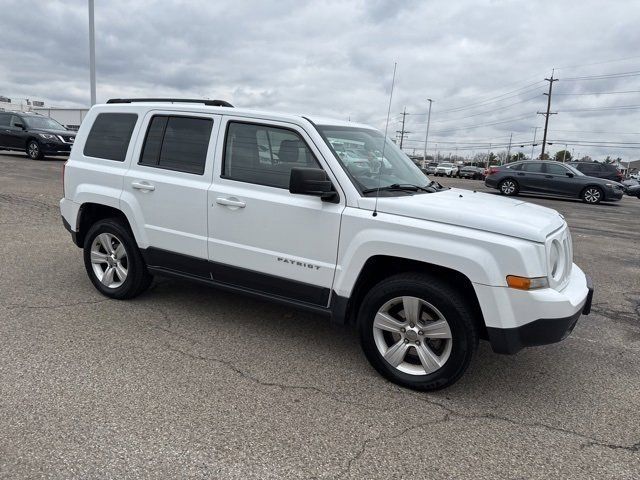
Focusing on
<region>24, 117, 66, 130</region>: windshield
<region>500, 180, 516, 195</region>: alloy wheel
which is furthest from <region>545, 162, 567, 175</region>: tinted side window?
<region>24, 117, 66, 130</region>: windshield

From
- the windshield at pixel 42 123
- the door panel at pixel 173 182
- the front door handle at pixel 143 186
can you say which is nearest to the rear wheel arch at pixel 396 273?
the door panel at pixel 173 182

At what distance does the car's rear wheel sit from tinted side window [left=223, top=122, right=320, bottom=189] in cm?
1719

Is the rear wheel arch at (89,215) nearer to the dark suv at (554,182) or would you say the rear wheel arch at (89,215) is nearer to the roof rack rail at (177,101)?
the roof rack rail at (177,101)

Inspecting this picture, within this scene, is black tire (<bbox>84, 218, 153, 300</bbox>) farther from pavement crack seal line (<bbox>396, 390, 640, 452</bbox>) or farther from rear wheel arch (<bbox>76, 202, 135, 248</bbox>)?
pavement crack seal line (<bbox>396, 390, 640, 452</bbox>)

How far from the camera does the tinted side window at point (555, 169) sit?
18.5m

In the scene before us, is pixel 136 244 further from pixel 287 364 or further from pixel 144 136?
pixel 287 364

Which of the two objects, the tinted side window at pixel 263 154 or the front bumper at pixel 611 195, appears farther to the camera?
the front bumper at pixel 611 195

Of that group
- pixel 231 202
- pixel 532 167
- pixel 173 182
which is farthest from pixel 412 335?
pixel 532 167

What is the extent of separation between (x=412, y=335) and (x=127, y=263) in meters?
2.81

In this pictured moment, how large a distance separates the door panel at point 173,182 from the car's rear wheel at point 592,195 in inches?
683

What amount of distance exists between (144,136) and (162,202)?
0.68 meters

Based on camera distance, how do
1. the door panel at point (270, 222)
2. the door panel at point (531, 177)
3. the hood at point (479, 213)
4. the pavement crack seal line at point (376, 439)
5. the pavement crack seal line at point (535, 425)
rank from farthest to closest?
the door panel at point (531, 177) → the door panel at point (270, 222) → the hood at point (479, 213) → the pavement crack seal line at point (535, 425) → the pavement crack seal line at point (376, 439)

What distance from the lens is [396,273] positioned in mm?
3635

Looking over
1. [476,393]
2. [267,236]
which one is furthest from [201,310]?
[476,393]
